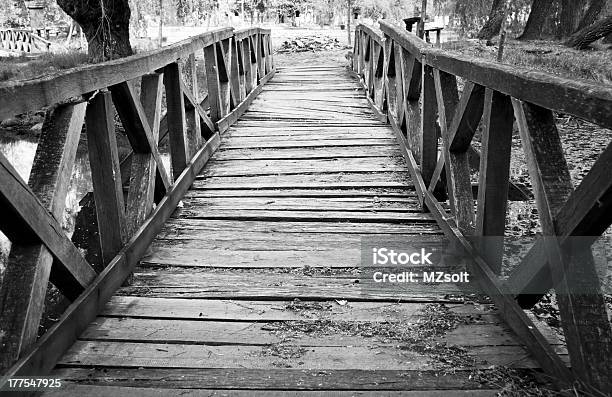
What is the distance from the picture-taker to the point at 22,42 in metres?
28.1

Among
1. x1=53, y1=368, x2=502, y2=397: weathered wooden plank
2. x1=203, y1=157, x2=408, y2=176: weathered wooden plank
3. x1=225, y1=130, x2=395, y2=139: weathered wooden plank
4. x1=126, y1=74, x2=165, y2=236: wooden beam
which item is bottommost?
x1=53, y1=368, x2=502, y2=397: weathered wooden plank

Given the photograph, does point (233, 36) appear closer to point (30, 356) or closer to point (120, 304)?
point (120, 304)

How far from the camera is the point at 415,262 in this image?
337 cm

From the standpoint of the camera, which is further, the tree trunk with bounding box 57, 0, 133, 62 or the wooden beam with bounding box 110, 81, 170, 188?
the tree trunk with bounding box 57, 0, 133, 62

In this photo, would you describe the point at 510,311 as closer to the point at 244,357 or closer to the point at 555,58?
the point at 244,357

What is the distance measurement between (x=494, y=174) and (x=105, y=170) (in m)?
1.78

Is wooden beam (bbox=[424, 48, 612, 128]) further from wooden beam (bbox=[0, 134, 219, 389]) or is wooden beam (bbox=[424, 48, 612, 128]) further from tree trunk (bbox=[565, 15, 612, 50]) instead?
tree trunk (bbox=[565, 15, 612, 50])

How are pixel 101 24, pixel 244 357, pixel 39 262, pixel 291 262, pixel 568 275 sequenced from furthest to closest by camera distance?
pixel 101 24 → pixel 291 262 → pixel 244 357 → pixel 39 262 → pixel 568 275

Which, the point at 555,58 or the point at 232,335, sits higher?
the point at 555,58

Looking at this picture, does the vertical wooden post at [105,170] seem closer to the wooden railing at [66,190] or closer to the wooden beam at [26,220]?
the wooden railing at [66,190]

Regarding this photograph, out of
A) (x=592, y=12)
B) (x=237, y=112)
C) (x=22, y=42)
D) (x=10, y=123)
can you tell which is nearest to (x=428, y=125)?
(x=237, y=112)

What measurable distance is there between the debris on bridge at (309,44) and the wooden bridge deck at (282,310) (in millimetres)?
17523

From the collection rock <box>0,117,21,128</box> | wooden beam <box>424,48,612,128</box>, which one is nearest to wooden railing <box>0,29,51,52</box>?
rock <box>0,117,21,128</box>

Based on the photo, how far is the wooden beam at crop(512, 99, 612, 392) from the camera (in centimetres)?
183
